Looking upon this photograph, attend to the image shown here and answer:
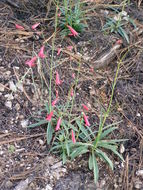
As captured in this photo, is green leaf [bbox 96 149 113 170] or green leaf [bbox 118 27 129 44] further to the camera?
green leaf [bbox 118 27 129 44]

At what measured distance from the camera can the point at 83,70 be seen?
3.00 m

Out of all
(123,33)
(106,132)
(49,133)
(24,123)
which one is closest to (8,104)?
(24,123)

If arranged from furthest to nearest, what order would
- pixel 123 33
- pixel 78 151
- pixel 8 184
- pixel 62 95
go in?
pixel 123 33 → pixel 62 95 → pixel 78 151 → pixel 8 184

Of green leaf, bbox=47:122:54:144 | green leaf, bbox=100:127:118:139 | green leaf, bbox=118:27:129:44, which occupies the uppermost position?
green leaf, bbox=118:27:129:44

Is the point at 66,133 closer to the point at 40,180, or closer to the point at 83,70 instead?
the point at 40,180

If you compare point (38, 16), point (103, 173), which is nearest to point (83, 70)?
point (38, 16)

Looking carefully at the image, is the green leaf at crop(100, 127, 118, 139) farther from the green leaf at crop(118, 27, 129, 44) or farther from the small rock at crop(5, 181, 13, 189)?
the green leaf at crop(118, 27, 129, 44)

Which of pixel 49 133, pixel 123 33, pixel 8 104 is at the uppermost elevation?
pixel 123 33

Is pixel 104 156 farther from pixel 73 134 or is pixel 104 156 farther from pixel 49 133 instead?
pixel 49 133

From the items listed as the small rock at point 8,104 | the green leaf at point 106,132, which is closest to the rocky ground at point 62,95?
the small rock at point 8,104

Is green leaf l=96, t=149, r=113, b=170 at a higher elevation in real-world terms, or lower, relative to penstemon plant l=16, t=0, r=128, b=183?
lower

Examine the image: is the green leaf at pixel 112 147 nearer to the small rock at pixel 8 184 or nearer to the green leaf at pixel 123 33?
the small rock at pixel 8 184

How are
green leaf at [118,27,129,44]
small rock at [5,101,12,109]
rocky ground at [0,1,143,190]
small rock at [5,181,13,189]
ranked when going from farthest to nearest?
green leaf at [118,27,129,44], small rock at [5,101,12,109], rocky ground at [0,1,143,190], small rock at [5,181,13,189]

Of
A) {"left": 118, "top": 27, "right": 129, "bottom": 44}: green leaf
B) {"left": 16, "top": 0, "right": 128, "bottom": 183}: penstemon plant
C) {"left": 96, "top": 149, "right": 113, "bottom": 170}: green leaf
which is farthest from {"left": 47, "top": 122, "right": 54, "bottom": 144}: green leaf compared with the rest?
{"left": 118, "top": 27, "right": 129, "bottom": 44}: green leaf
